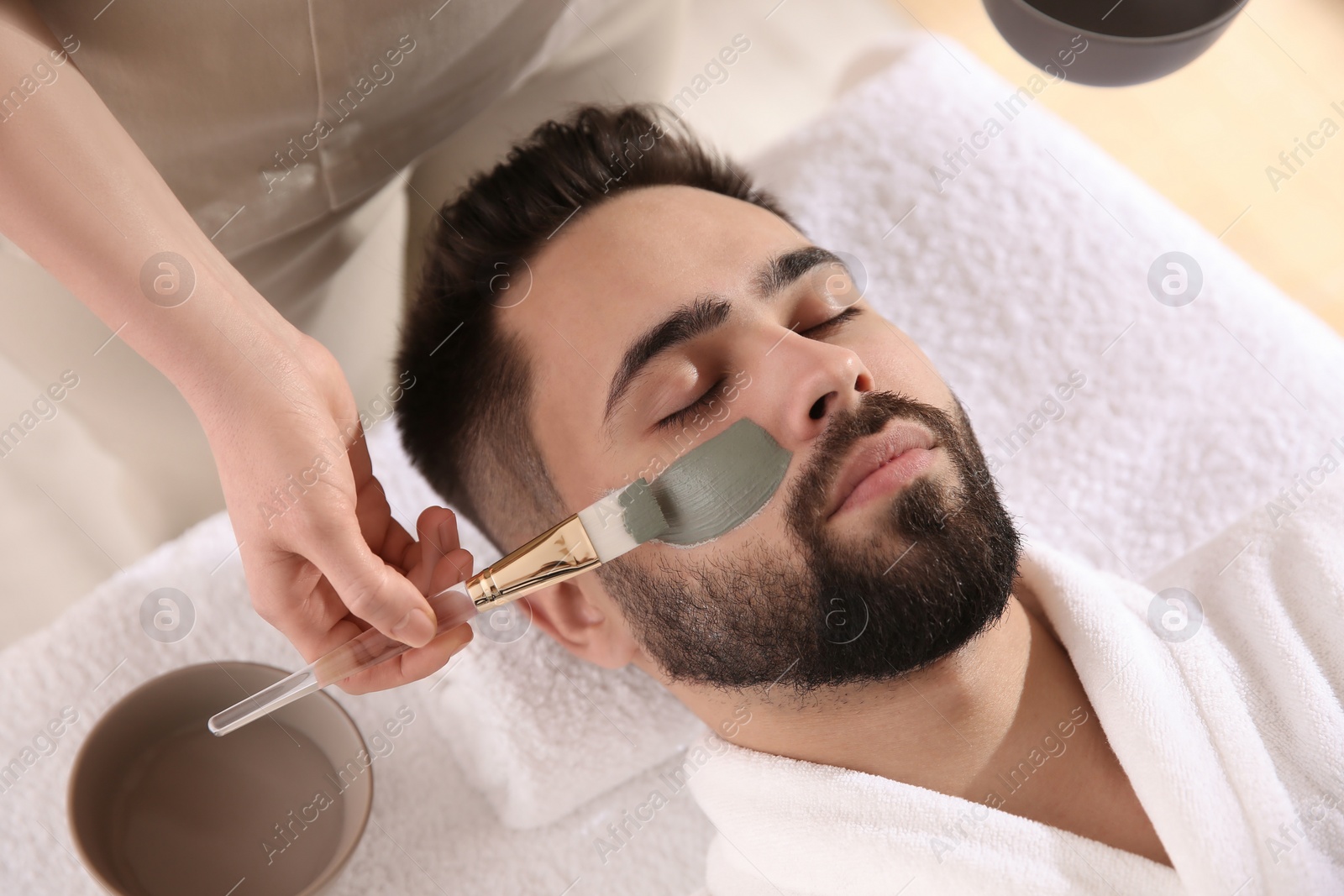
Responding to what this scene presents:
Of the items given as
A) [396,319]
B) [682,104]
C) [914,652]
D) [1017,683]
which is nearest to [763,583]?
[914,652]

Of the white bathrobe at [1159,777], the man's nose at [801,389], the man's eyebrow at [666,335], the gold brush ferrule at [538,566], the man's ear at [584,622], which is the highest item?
the man's eyebrow at [666,335]

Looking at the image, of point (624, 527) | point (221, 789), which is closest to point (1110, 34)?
point (624, 527)

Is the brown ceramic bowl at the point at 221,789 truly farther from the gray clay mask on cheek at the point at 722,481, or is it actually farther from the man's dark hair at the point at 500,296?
the gray clay mask on cheek at the point at 722,481

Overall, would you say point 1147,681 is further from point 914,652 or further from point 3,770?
point 3,770

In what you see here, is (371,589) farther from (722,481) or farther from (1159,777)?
(1159,777)

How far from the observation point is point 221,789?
1.04 m

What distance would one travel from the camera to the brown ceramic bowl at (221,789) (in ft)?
3.23

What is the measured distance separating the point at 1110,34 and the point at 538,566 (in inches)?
25.3

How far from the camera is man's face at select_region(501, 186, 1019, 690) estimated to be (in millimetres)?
855

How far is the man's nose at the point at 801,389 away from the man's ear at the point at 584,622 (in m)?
0.30

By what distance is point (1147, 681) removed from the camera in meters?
0.98

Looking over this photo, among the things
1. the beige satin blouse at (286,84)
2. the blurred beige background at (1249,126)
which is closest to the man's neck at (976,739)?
the beige satin blouse at (286,84)

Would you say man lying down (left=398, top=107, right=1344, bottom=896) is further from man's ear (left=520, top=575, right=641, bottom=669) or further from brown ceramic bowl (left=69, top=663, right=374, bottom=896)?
brown ceramic bowl (left=69, top=663, right=374, bottom=896)

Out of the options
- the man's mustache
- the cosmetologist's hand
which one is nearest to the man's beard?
the man's mustache
